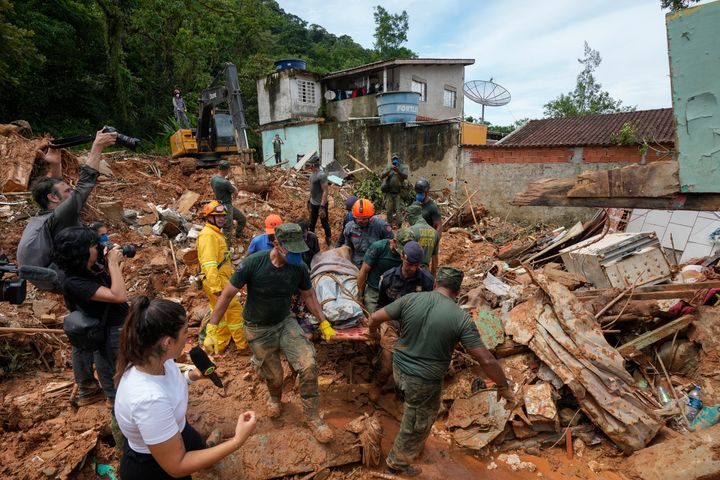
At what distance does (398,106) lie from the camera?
1338 centimetres

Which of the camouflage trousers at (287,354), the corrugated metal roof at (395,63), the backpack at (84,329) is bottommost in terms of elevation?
the camouflage trousers at (287,354)

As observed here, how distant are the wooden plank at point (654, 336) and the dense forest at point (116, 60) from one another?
1635 centimetres

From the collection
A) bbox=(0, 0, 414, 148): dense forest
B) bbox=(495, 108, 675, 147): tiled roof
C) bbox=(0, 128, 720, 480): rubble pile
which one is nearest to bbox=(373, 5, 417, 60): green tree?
bbox=(0, 0, 414, 148): dense forest

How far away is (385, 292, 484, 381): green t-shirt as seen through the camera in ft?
10.1

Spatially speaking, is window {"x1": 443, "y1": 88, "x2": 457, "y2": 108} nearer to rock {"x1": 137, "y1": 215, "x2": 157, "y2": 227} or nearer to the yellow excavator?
the yellow excavator

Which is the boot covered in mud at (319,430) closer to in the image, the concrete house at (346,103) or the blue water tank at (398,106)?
the blue water tank at (398,106)

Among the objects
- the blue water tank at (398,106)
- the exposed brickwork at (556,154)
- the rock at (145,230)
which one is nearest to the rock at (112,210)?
the rock at (145,230)

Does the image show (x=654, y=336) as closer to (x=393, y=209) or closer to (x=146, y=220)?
(x=393, y=209)

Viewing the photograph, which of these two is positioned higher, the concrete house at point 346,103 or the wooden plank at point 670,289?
the concrete house at point 346,103

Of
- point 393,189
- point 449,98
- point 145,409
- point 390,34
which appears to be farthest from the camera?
point 390,34

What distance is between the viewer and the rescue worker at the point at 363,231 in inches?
207

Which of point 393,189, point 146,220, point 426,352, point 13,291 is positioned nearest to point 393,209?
point 393,189

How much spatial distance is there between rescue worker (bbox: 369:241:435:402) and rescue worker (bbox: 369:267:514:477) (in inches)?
23.9

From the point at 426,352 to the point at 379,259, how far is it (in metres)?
1.60
